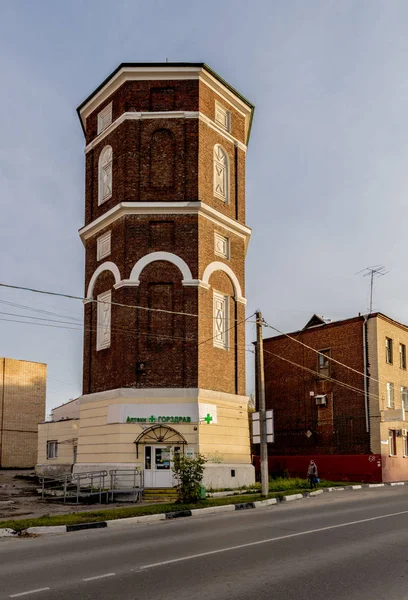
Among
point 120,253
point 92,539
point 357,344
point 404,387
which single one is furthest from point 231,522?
point 404,387

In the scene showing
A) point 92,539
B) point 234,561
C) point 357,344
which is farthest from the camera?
point 357,344

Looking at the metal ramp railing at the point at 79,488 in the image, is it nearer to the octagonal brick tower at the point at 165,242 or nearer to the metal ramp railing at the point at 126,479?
the metal ramp railing at the point at 126,479

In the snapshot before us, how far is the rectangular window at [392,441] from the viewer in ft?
130

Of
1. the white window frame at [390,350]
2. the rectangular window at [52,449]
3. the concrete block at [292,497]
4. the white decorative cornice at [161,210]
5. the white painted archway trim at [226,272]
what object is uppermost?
the white decorative cornice at [161,210]

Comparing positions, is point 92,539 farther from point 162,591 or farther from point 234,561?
point 162,591

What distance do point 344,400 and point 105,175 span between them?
20.2 meters

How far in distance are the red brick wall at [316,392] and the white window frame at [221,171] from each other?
46.3 feet

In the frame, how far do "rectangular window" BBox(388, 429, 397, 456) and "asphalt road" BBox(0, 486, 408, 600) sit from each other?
24243 millimetres

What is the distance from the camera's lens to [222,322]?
98.9 ft

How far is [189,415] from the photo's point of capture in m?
27.3

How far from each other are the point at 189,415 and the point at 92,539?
1346 centimetres

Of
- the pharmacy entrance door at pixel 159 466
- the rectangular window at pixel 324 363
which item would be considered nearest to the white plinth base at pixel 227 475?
the pharmacy entrance door at pixel 159 466

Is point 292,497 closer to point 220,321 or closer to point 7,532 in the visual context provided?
point 220,321

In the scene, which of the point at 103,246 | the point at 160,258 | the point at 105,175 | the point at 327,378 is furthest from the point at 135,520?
the point at 327,378
